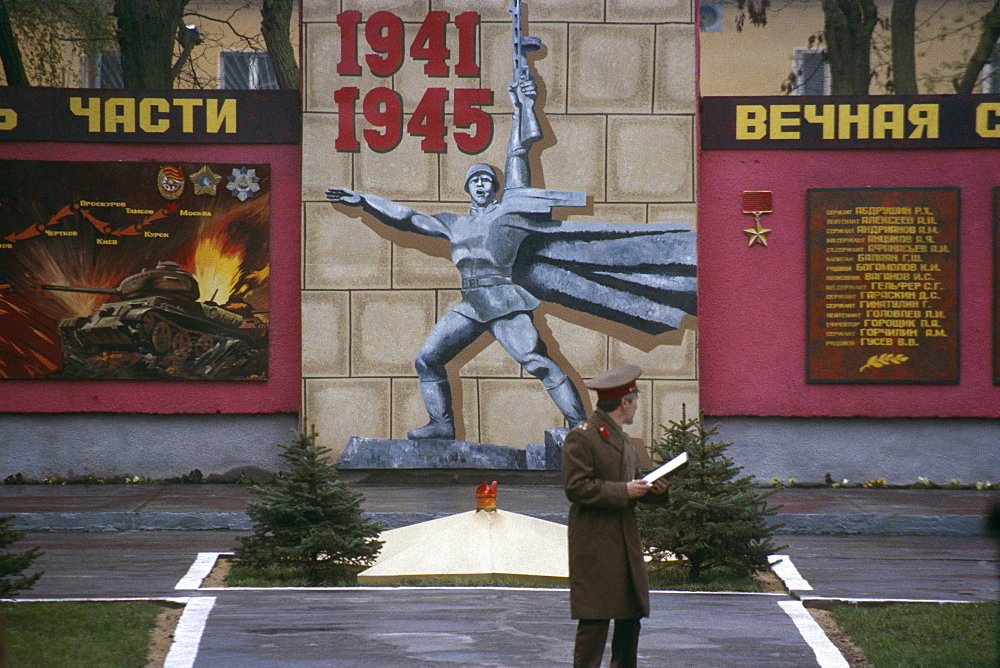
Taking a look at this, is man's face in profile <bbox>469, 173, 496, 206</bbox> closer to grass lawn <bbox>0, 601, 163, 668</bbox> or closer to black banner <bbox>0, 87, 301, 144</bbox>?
black banner <bbox>0, 87, 301, 144</bbox>

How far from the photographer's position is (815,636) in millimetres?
8523

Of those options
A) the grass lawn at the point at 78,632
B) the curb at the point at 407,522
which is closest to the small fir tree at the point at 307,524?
the grass lawn at the point at 78,632

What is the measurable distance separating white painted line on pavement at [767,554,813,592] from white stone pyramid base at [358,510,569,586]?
183cm

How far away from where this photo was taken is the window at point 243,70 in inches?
1133

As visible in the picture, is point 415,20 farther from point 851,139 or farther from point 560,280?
point 851,139

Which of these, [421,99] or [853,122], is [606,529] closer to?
[421,99]

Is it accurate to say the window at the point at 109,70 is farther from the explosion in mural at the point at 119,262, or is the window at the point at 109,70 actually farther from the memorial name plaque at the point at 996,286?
the memorial name plaque at the point at 996,286

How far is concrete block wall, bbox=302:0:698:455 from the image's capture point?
16.5 m

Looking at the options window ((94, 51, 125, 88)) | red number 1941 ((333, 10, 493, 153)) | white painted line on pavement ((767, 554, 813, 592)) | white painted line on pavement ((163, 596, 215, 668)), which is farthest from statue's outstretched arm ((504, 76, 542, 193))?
window ((94, 51, 125, 88))

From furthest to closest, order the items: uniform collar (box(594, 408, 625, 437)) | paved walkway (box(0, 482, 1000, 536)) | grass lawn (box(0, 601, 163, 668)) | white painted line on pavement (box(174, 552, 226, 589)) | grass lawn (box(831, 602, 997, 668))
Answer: paved walkway (box(0, 482, 1000, 536))
white painted line on pavement (box(174, 552, 226, 589))
grass lawn (box(831, 602, 997, 668))
grass lawn (box(0, 601, 163, 668))
uniform collar (box(594, 408, 625, 437))

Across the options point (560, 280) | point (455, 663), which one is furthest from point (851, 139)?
point (455, 663)

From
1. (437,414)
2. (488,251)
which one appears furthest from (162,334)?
(488,251)

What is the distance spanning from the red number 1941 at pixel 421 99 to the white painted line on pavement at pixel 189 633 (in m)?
8.27

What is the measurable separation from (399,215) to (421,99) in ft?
4.90
